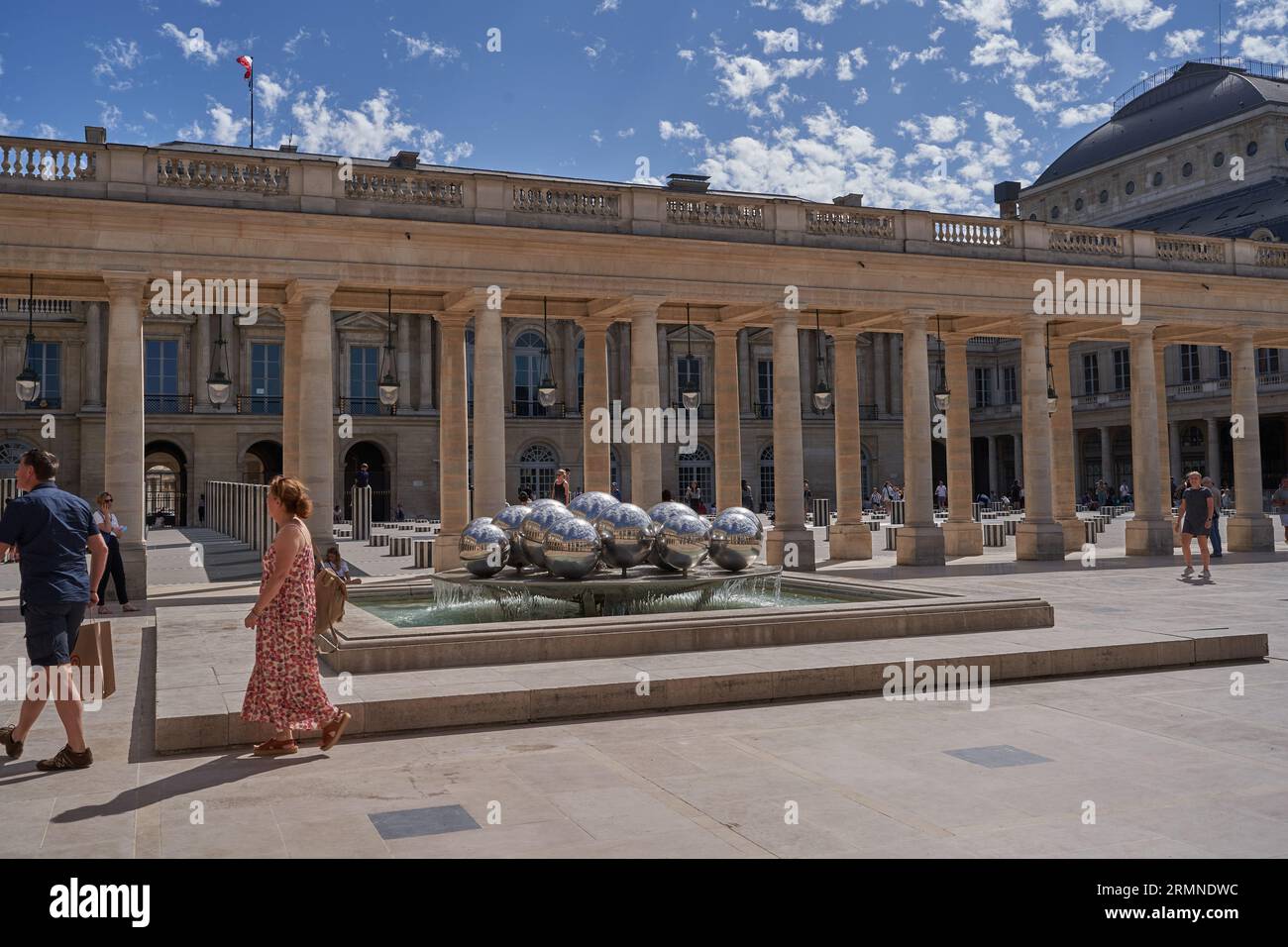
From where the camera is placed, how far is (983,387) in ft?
250

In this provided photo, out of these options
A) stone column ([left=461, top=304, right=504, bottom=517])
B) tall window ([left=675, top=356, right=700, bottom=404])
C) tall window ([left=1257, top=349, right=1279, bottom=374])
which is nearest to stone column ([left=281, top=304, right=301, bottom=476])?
stone column ([left=461, top=304, right=504, bottom=517])

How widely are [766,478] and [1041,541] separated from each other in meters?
40.1

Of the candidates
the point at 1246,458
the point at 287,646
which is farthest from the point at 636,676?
the point at 1246,458

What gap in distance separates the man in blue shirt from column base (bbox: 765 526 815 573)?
1840cm

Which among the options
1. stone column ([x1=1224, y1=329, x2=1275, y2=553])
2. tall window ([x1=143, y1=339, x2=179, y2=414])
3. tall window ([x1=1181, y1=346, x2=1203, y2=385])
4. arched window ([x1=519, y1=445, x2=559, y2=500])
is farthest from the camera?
tall window ([x1=1181, y1=346, x2=1203, y2=385])

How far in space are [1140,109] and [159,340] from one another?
67.2 meters

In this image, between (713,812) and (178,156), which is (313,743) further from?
(178,156)

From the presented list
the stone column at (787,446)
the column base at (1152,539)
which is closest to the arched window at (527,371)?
the stone column at (787,446)

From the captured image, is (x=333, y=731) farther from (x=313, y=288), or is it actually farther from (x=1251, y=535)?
(x=1251, y=535)

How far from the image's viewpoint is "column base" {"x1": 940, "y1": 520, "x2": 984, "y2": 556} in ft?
97.6

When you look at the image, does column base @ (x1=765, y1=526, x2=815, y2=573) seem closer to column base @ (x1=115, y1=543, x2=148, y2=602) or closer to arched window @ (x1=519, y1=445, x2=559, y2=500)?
column base @ (x1=115, y1=543, x2=148, y2=602)
